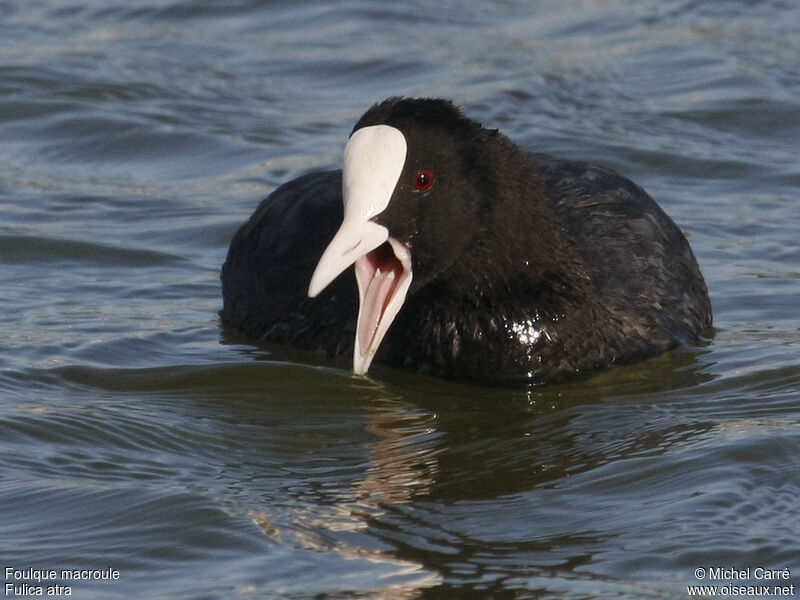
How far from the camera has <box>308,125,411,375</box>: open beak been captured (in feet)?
18.8

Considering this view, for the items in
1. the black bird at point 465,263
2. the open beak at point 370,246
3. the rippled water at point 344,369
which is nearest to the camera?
the rippled water at point 344,369

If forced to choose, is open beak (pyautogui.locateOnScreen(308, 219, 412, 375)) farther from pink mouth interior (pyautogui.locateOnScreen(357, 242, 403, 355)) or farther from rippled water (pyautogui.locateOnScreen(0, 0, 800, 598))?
rippled water (pyautogui.locateOnScreen(0, 0, 800, 598))

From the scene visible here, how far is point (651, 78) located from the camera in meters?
10.8

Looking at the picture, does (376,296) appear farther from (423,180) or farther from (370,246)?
(423,180)

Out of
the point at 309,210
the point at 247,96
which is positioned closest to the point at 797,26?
the point at 247,96

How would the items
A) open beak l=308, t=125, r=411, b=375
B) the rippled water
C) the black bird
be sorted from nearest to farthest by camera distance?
the rippled water
open beak l=308, t=125, r=411, b=375
the black bird

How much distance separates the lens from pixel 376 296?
6.05 meters

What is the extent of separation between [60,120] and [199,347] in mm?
3590

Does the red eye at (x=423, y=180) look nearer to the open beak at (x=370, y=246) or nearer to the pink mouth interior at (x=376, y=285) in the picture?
the open beak at (x=370, y=246)

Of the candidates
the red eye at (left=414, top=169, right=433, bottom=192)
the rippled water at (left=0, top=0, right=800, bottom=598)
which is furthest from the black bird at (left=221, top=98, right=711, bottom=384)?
the rippled water at (left=0, top=0, right=800, bottom=598)

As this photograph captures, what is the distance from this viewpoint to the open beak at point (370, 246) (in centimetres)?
574

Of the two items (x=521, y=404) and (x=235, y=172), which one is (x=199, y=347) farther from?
(x=235, y=172)

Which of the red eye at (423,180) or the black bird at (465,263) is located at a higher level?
the red eye at (423,180)

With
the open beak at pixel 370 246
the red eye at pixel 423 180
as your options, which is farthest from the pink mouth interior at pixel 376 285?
the red eye at pixel 423 180
